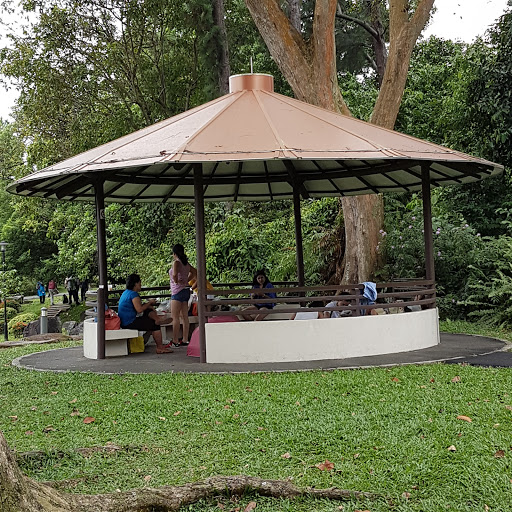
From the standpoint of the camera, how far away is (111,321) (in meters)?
12.7

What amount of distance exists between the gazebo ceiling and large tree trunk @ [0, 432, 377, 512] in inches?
223

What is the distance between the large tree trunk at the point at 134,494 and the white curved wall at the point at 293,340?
5975 millimetres

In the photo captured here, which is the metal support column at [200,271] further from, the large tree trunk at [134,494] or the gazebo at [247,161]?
the large tree trunk at [134,494]

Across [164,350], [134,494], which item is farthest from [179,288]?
[134,494]

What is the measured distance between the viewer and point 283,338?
11.3 m

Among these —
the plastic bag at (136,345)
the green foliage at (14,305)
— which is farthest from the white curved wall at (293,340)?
the green foliage at (14,305)

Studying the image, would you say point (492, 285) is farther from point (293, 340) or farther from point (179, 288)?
point (179, 288)

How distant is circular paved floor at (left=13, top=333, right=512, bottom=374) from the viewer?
10570 millimetres

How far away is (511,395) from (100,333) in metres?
6.88

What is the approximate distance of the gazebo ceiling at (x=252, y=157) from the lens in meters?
10.6

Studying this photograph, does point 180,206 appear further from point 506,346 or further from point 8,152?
point 8,152

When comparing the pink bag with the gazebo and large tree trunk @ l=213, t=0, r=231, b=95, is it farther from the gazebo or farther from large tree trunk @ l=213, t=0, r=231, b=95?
large tree trunk @ l=213, t=0, r=231, b=95

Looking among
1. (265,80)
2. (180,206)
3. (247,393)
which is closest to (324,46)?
(265,80)

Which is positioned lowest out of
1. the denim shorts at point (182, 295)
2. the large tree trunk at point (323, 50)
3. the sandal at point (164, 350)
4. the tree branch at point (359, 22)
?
the sandal at point (164, 350)
